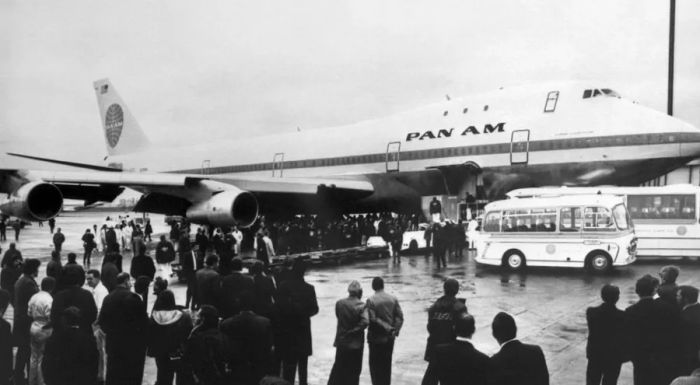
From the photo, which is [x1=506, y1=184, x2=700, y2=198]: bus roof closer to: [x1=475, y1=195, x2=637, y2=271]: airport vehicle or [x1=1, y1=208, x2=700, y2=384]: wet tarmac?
[x1=475, y1=195, x2=637, y2=271]: airport vehicle

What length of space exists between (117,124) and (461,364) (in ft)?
118

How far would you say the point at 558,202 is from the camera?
669 inches

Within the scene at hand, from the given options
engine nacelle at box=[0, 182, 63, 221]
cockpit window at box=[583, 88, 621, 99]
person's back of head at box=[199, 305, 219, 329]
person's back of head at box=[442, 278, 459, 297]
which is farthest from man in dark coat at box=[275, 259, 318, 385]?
cockpit window at box=[583, 88, 621, 99]

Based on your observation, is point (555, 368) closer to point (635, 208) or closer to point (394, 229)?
point (394, 229)

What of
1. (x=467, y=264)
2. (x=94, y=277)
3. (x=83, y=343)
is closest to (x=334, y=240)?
(x=467, y=264)

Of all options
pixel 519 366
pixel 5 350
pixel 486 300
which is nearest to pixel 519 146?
pixel 486 300

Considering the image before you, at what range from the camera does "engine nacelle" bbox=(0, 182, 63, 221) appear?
14.2 meters

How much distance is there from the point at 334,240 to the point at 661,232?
11.0 meters

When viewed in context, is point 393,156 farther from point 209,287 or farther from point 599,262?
point 209,287

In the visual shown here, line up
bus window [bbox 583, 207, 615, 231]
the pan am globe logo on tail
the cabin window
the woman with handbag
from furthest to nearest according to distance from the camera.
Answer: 1. the pan am globe logo on tail
2. the cabin window
3. bus window [bbox 583, 207, 615, 231]
4. the woman with handbag

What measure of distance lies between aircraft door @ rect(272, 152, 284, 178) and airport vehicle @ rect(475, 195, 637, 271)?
12931 millimetres

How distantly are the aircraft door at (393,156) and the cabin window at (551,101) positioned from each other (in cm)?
582

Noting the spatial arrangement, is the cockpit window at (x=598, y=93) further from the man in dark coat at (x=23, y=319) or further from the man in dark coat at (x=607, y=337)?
the man in dark coat at (x=23, y=319)

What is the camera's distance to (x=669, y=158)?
59.4 feet
